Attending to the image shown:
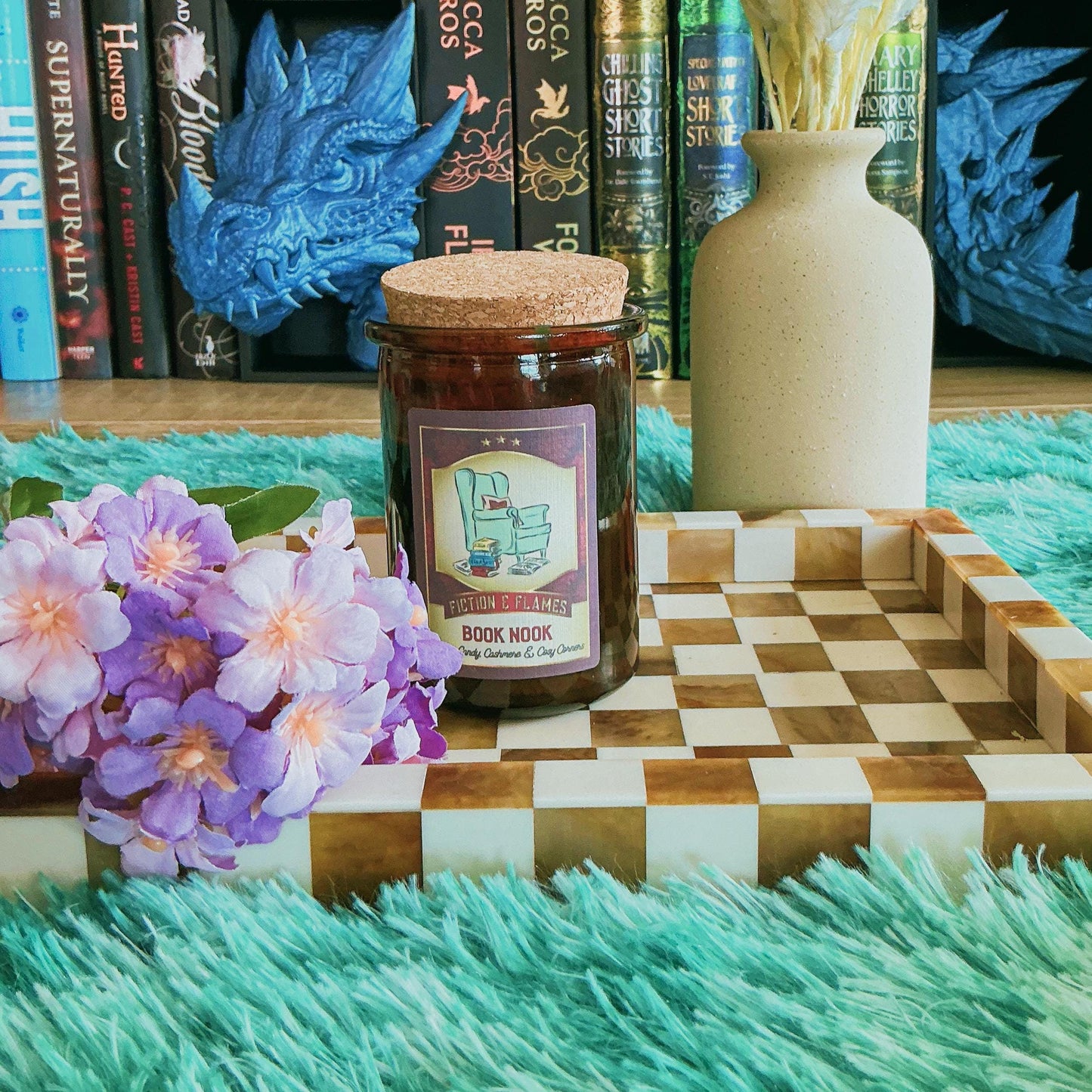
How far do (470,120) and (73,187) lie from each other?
0.37m

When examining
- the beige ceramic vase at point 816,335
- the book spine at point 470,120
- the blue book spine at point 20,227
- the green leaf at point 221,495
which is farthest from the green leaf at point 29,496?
the blue book spine at point 20,227

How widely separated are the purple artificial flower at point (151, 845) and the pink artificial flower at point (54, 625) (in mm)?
36

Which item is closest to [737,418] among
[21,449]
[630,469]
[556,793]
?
[630,469]

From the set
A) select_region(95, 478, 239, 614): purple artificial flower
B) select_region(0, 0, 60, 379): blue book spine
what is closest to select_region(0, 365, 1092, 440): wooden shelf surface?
select_region(0, 0, 60, 379): blue book spine

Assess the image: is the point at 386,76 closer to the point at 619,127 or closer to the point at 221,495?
the point at 619,127

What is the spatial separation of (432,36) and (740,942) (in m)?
1.03

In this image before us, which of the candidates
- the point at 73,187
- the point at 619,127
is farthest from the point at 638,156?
the point at 73,187

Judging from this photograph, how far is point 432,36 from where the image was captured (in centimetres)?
123

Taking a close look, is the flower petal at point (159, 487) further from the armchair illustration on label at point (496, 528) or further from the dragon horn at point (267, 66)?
the dragon horn at point (267, 66)

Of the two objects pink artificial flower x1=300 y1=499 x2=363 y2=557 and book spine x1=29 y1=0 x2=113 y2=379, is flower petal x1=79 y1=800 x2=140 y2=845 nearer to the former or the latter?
pink artificial flower x1=300 y1=499 x2=363 y2=557

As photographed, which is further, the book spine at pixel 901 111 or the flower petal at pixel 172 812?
the book spine at pixel 901 111

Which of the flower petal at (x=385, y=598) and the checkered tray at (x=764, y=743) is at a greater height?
the flower petal at (x=385, y=598)

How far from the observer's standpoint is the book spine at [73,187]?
4.12ft

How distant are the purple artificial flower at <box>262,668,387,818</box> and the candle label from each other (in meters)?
0.11
